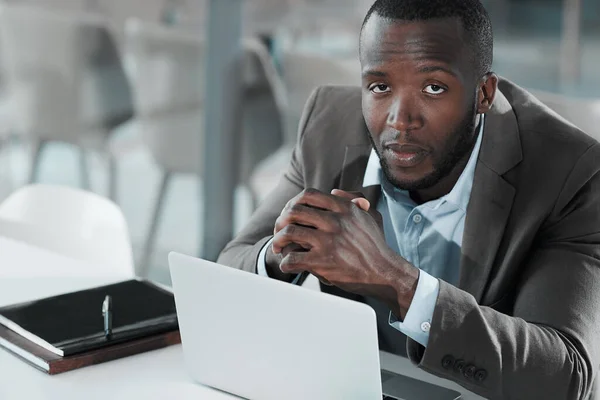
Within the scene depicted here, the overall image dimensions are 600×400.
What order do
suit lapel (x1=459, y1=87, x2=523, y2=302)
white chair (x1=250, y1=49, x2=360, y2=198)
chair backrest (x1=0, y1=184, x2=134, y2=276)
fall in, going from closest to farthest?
suit lapel (x1=459, y1=87, x2=523, y2=302)
chair backrest (x1=0, y1=184, x2=134, y2=276)
white chair (x1=250, y1=49, x2=360, y2=198)

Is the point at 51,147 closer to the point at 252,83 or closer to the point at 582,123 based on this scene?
the point at 252,83

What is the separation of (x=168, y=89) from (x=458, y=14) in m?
2.69

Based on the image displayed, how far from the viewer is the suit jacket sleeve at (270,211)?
241 centimetres

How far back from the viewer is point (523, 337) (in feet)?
6.23

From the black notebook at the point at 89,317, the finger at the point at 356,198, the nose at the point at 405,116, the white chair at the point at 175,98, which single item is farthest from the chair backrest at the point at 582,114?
the white chair at the point at 175,98

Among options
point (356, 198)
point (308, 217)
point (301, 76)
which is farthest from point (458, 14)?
point (301, 76)

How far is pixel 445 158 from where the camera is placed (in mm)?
2111

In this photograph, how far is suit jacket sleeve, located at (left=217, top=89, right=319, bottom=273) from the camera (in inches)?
94.7

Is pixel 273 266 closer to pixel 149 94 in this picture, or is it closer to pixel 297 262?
pixel 297 262

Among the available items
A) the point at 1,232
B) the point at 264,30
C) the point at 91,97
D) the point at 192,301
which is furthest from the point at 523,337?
the point at 91,97

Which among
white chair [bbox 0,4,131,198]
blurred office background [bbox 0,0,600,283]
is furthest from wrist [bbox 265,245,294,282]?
white chair [bbox 0,4,131,198]

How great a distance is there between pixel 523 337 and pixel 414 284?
0.24 m

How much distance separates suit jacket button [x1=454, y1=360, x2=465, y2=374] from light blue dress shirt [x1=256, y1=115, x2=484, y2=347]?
41 cm

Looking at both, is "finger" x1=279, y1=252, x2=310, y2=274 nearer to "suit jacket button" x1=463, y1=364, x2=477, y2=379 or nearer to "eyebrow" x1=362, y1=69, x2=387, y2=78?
"suit jacket button" x1=463, y1=364, x2=477, y2=379
